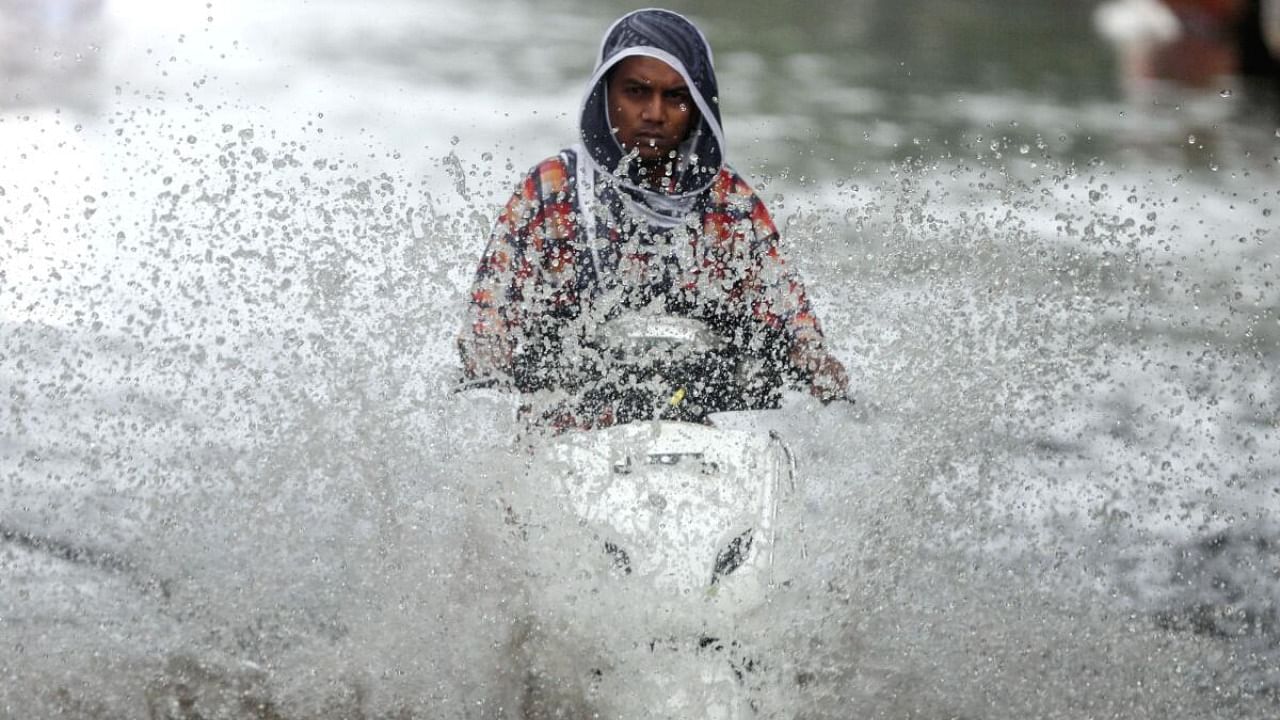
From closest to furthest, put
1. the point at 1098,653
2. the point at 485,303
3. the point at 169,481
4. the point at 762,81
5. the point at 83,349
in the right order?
the point at 485,303 < the point at 1098,653 < the point at 169,481 < the point at 83,349 < the point at 762,81

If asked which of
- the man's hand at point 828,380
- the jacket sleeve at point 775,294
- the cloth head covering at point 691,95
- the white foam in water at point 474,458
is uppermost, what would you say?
the cloth head covering at point 691,95

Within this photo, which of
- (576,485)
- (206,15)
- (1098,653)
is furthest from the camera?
(206,15)

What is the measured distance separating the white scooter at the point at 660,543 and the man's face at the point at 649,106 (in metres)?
0.64

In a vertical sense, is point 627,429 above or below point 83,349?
above

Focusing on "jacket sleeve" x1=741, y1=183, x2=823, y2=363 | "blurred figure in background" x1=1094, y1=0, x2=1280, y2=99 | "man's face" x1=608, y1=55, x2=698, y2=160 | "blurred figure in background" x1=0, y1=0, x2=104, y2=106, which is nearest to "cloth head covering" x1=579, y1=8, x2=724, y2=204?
"man's face" x1=608, y1=55, x2=698, y2=160

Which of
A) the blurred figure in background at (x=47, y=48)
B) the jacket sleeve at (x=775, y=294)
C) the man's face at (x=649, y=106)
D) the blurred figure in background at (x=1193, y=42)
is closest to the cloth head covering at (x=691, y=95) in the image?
the man's face at (x=649, y=106)

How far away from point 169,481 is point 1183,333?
15.6 ft

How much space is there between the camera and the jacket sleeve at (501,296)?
4.40 metres

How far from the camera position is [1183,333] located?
867 centimetres

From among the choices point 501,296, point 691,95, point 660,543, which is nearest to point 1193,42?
point 691,95

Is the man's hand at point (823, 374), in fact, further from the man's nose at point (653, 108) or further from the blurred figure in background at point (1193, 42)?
the blurred figure in background at point (1193, 42)

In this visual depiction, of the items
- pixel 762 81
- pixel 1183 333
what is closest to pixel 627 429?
pixel 1183 333

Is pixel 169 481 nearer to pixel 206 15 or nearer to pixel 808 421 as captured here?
pixel 808 421

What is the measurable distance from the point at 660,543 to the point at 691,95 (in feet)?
4.10
